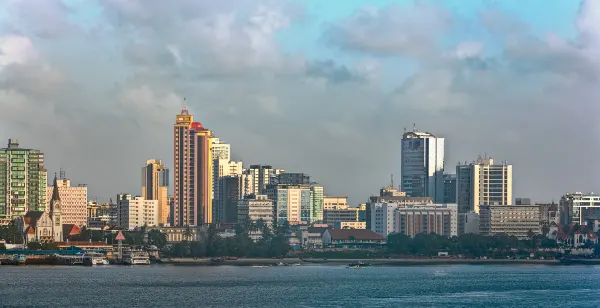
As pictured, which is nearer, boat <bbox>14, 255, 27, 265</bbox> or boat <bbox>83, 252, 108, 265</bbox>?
boat <bbox>14, 255, 27, 265</bbox>

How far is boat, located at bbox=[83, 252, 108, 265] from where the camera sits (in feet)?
564

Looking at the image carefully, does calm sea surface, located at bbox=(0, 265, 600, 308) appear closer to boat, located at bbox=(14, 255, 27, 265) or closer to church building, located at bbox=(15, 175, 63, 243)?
boat, located at bbox=(14, 255, 27, 265)

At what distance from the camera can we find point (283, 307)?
8794 cm

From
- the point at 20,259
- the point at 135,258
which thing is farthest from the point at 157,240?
the point at 20,259

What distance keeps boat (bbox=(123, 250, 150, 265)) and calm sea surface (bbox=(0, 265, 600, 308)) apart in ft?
94.1

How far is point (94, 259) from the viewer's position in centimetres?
17300

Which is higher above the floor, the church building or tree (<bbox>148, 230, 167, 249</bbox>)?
the church building

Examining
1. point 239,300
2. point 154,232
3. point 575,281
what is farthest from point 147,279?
point 154,232

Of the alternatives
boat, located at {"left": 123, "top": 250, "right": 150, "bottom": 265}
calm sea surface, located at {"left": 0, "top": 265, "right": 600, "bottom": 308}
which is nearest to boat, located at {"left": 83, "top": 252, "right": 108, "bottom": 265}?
boat, located at {"left": 123, "top": 250, "right": 150, "bottom": 265}

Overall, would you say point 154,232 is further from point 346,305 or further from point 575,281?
point 346,305

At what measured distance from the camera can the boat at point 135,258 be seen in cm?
17425

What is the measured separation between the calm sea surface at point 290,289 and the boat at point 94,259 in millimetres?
25104

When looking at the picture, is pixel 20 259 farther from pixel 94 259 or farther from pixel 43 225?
pixel 43 225

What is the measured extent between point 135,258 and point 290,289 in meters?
69.4
